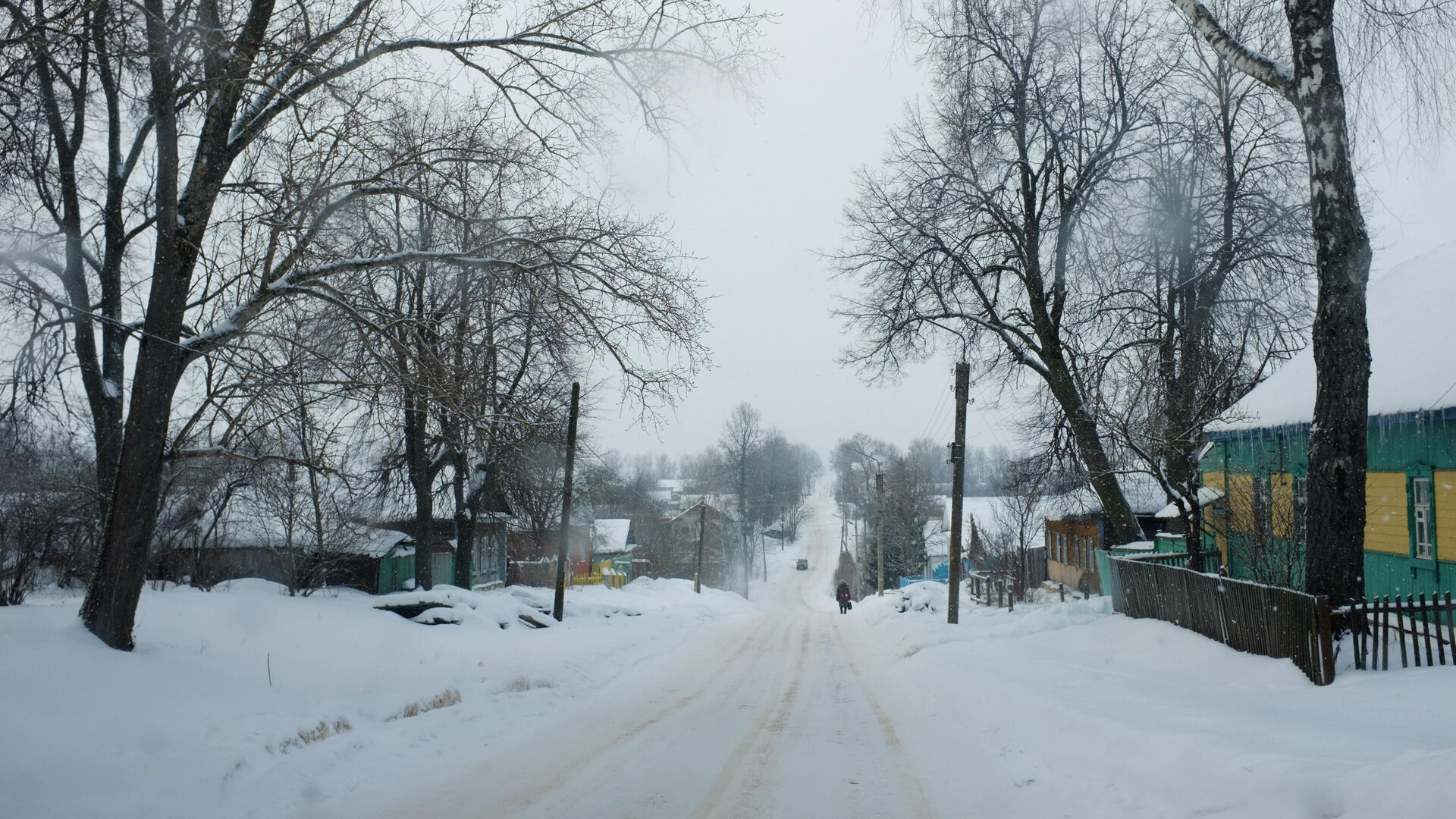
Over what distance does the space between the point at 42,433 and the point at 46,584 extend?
12567 mm

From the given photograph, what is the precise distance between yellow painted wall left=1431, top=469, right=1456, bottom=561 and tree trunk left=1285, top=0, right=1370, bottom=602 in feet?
22.7

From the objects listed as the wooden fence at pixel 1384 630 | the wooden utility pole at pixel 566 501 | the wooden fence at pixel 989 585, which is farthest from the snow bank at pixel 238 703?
the wooden fence at pixel 989 585

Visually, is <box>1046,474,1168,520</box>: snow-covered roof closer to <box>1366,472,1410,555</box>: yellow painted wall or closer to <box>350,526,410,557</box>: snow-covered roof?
<box>1366,472,1410,555</box>: yellow painted wall

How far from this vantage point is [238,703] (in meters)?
8.02

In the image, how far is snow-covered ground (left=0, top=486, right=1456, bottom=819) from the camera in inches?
230

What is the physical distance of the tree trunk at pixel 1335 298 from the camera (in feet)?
29.7

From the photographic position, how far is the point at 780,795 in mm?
6652

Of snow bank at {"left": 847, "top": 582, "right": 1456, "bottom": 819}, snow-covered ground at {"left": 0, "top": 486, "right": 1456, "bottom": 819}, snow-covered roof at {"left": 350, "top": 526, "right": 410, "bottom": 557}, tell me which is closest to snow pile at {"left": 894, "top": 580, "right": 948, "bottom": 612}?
snow-covered ground at {"left": 0, "top": 486, "right": 1456, "bottom": 819}

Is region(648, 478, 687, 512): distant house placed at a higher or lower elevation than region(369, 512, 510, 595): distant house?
higher

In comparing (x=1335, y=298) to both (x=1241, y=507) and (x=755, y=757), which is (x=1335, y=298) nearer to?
(x=755, y=757)

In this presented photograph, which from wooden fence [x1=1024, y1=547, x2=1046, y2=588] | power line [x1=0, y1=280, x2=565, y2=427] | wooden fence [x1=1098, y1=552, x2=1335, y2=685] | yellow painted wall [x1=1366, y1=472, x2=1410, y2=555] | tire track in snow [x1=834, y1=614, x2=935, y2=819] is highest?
power line [x1=0, y1=280, x2=565, y2=427]

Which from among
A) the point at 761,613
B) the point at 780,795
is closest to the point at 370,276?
the point at 780,795

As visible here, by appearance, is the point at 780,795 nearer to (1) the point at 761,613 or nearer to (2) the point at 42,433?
(2) the point at 42,433

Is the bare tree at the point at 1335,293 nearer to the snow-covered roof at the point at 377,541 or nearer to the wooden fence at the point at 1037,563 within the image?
the snow-covered roof at the point at 377,541
